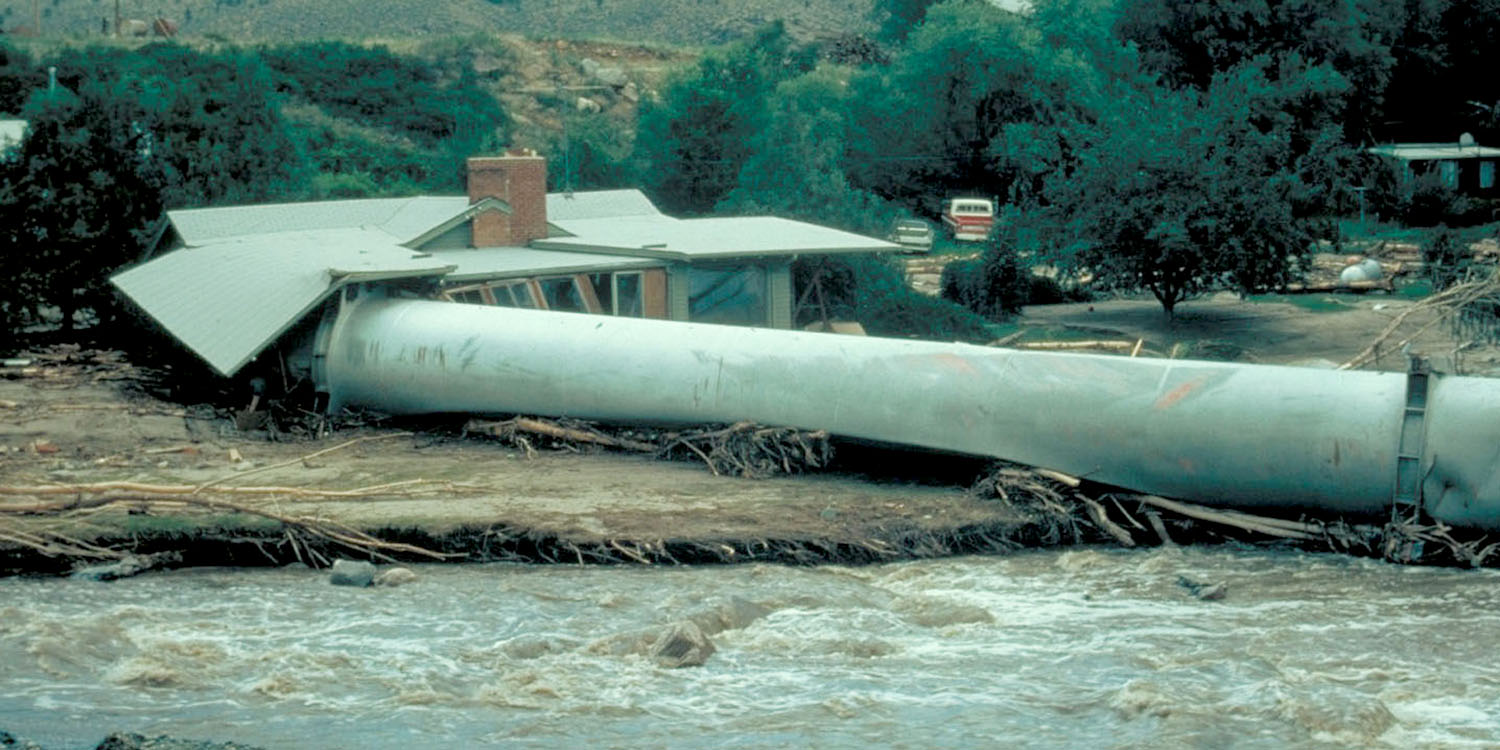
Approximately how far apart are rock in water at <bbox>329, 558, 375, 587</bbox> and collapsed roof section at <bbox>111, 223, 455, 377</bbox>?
21.0 feet

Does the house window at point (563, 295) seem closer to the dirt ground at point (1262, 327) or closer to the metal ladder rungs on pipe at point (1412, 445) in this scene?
the dirt ground at point (1262, 327)

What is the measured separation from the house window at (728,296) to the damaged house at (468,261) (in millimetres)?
24

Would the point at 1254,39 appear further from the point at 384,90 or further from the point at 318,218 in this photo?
the point at 318,218

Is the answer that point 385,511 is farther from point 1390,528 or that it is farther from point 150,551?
point 1390,528

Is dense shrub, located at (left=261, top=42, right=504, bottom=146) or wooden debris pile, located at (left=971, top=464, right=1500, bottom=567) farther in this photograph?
dense shrub, located at (left=261, top=42, right=504, bottom=146)

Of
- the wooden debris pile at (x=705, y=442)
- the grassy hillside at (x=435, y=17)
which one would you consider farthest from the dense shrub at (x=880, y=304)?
the grassy hillside at (x=435, y=17)

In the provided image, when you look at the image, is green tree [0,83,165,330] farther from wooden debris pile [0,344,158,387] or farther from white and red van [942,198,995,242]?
white and red van [942,198,995,242]

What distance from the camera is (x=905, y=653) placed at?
45.6ft

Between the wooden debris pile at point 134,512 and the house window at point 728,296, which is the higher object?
the house window at point 728,296

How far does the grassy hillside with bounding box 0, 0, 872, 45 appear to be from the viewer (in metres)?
90.2

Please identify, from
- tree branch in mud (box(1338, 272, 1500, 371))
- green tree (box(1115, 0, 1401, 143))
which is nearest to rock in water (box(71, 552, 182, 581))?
tree branch in mud (box(1338, 272, 1500, 371))

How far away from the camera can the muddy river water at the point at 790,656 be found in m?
12.1

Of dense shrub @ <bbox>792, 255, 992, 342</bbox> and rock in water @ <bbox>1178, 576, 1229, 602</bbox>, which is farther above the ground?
dense shrub @ <bbox>792, 255, 992, 342</bbox>

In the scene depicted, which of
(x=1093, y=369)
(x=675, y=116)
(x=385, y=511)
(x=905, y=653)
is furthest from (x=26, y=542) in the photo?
(x=675, y=116)
